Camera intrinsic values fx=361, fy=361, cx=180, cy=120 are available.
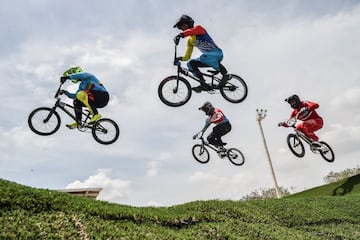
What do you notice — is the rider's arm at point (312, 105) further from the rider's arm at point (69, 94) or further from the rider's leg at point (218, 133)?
the rider's arm at point (69, 94)

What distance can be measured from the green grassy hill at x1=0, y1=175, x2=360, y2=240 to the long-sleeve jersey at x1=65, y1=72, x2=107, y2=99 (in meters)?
3.83

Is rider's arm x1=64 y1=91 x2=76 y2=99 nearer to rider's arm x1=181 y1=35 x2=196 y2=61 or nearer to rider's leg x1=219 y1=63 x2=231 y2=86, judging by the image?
rider's arm x1=181 y1=35 x2=196 y2=61

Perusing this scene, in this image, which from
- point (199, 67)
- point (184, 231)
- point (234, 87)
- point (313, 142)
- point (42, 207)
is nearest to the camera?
point (42, 207)

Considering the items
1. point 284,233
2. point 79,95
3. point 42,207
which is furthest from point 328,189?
point 42,207

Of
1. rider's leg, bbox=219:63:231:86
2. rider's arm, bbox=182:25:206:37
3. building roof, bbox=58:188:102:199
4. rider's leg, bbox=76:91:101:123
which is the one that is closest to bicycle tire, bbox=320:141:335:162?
rider's leg, bbox=219:63:231:86

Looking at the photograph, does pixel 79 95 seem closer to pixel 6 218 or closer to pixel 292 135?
pixel 6 218

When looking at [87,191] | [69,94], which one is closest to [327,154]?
[87,191]

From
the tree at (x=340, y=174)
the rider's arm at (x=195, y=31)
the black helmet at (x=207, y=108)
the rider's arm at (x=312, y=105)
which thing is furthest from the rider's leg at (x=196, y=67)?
the tree at (x=340, y=174)

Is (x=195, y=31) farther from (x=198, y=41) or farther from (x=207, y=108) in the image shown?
(x=207, y=108)

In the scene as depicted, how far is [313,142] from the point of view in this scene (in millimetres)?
16078

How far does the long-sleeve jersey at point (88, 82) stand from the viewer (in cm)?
1169

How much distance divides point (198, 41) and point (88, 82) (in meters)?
4.19

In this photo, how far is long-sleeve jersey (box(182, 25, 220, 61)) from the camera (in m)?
9.52

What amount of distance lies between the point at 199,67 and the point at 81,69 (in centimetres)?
397
